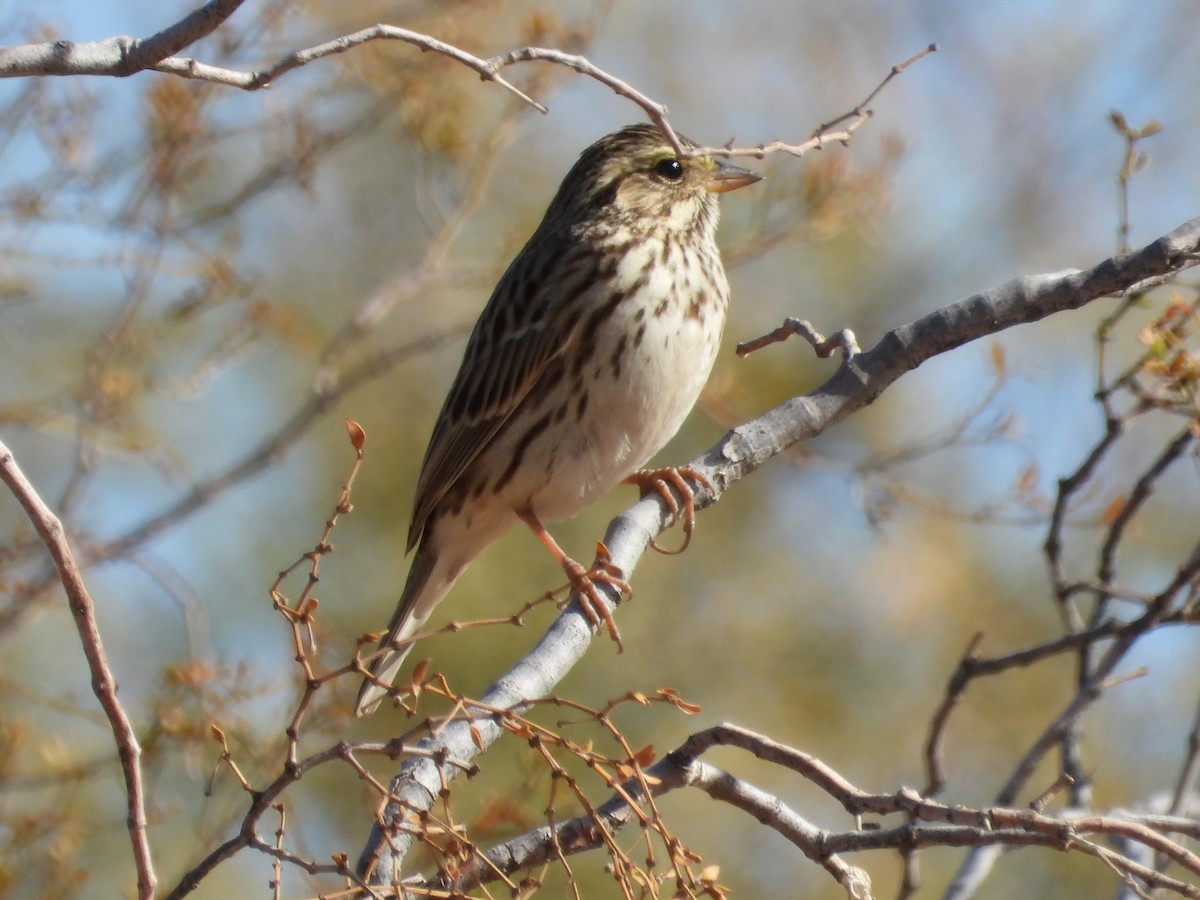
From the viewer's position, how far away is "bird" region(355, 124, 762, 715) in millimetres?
4746

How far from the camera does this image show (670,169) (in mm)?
5223

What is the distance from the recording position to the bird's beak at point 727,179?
514cm

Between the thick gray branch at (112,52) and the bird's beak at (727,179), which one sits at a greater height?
the bird's beak at (727,179)

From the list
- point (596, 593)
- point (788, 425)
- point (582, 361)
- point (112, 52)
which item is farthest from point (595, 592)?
point (112, 52)

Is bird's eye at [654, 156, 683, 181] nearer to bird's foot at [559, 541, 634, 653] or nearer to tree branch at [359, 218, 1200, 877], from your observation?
tree branch at [359, 218, 1200, 877]

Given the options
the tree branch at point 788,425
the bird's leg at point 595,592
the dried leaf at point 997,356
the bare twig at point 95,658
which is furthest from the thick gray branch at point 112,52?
the dried leaf at point 997,356

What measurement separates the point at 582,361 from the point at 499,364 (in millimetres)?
414

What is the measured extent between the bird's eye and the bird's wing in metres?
0.41

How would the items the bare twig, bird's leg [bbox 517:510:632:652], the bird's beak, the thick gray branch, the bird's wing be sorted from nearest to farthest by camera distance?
the bare twig → the thick gray branch → bird's leg [bbox 517:510:632:652] → the bird's wing → the bird's beak

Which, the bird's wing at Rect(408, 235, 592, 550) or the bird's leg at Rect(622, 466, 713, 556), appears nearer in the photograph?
the bird's leg at Rect(622, 466, 713, 556)

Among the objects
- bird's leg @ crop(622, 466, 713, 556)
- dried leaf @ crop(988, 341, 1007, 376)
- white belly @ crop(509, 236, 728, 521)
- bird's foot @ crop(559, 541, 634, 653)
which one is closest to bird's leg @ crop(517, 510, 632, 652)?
bird's foot @ crop(559, 541, 634, 653)

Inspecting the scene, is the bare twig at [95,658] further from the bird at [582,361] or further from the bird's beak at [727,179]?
the bird's beak at [727,179]

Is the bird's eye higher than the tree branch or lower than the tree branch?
higher

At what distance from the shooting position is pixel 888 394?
10.4 meters
